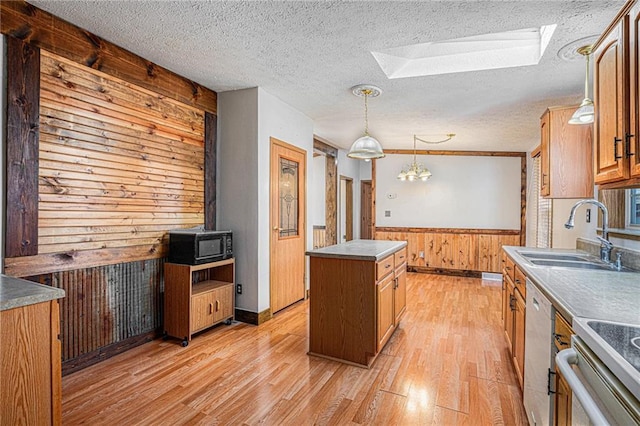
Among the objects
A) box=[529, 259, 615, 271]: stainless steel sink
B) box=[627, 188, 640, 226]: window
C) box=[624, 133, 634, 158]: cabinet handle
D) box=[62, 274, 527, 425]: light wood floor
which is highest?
box=[624, 133, 634, 158]: cabinet handle

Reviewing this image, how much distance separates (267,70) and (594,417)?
9.89 feet

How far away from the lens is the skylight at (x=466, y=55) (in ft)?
8.85

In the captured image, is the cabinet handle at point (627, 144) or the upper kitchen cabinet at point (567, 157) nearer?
the cabinet handle at point (627, 144)

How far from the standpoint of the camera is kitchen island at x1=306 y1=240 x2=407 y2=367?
250 cm

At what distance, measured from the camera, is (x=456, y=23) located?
2154 millimetres

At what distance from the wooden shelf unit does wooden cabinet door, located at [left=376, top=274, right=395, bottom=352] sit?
1571 mm

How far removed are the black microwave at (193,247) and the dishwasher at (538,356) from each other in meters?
2.50

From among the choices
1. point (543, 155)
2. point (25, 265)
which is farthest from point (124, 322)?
point (543, 155)

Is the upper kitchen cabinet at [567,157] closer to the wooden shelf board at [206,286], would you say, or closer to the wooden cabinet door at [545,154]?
the wooden cabinet door at [545,154]

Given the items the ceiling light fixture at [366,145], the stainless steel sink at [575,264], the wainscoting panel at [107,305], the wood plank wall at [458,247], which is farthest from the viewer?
the wood plank wall at [458,247]

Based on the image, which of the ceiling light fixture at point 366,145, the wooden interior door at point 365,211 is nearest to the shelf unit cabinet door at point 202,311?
the ceiling light fixture at point 366,145

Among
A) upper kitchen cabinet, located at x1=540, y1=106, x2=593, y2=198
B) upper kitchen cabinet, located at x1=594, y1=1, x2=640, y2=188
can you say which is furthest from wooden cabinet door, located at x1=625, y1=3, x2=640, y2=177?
upper kitchen cabinet, located at x1=540, y1=106, x2=593, y2=198

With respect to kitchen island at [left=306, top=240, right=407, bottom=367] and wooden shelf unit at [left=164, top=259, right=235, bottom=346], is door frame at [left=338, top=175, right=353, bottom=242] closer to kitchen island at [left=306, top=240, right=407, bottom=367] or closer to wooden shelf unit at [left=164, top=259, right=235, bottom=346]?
wooden shelf unit at [left=164, top=259, right=235, bottom=346]

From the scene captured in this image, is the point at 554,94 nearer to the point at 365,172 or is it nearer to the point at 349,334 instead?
the point at 349,334
